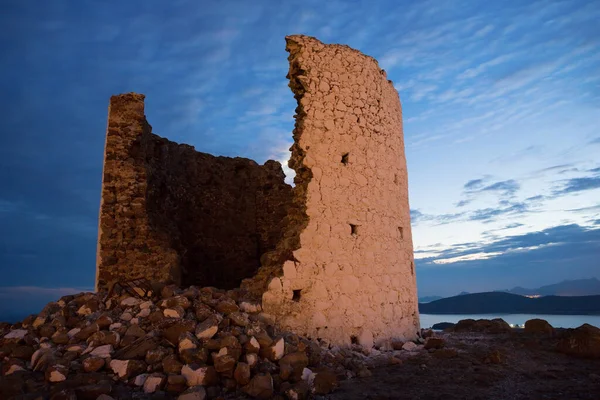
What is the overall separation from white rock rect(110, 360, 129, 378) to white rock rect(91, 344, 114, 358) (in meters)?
0.16

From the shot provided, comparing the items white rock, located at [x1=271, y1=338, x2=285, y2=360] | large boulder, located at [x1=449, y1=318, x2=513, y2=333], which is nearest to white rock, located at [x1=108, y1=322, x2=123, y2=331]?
white rock, located at [x1=271, y1=338, x2=285, y2=360]

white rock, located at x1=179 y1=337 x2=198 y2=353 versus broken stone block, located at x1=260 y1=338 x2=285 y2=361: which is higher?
white rock, located at x1=179 y1=337 x2=198 y2=353

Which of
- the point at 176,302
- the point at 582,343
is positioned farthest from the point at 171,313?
the point at 582,343

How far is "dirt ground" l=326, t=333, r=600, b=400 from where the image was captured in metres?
4.17

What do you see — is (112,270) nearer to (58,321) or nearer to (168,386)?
(58,321)

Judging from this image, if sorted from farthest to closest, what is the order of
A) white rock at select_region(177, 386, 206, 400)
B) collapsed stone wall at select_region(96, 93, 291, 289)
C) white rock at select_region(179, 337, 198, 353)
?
collapsed stone wall at select_region(96, 93, 291, 289), white rock at select_region(179, 337, 198, 353), white rock at select_region(177, 386, 206, 400)

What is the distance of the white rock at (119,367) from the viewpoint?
13.0ft

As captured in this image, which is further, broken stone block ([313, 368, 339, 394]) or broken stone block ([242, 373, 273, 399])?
broken stone block ([313, 368, 339, 394])

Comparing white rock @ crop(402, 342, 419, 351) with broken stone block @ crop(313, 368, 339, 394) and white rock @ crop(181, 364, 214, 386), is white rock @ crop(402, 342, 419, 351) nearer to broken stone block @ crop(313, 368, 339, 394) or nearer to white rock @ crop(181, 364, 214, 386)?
broken stone block @ crop(313, 368, 339, 394)

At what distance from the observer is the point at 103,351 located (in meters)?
4.18

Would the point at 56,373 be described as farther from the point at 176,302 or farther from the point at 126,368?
the point at 176,302

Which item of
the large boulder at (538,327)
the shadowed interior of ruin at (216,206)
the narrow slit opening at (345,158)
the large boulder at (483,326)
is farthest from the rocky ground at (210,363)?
the shadowed interior of ruin at (216,206)

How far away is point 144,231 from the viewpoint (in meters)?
7.50

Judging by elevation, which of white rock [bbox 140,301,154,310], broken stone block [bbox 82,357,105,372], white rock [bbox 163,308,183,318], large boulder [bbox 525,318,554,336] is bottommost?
large boulder [bbox 525,318,554,336]
